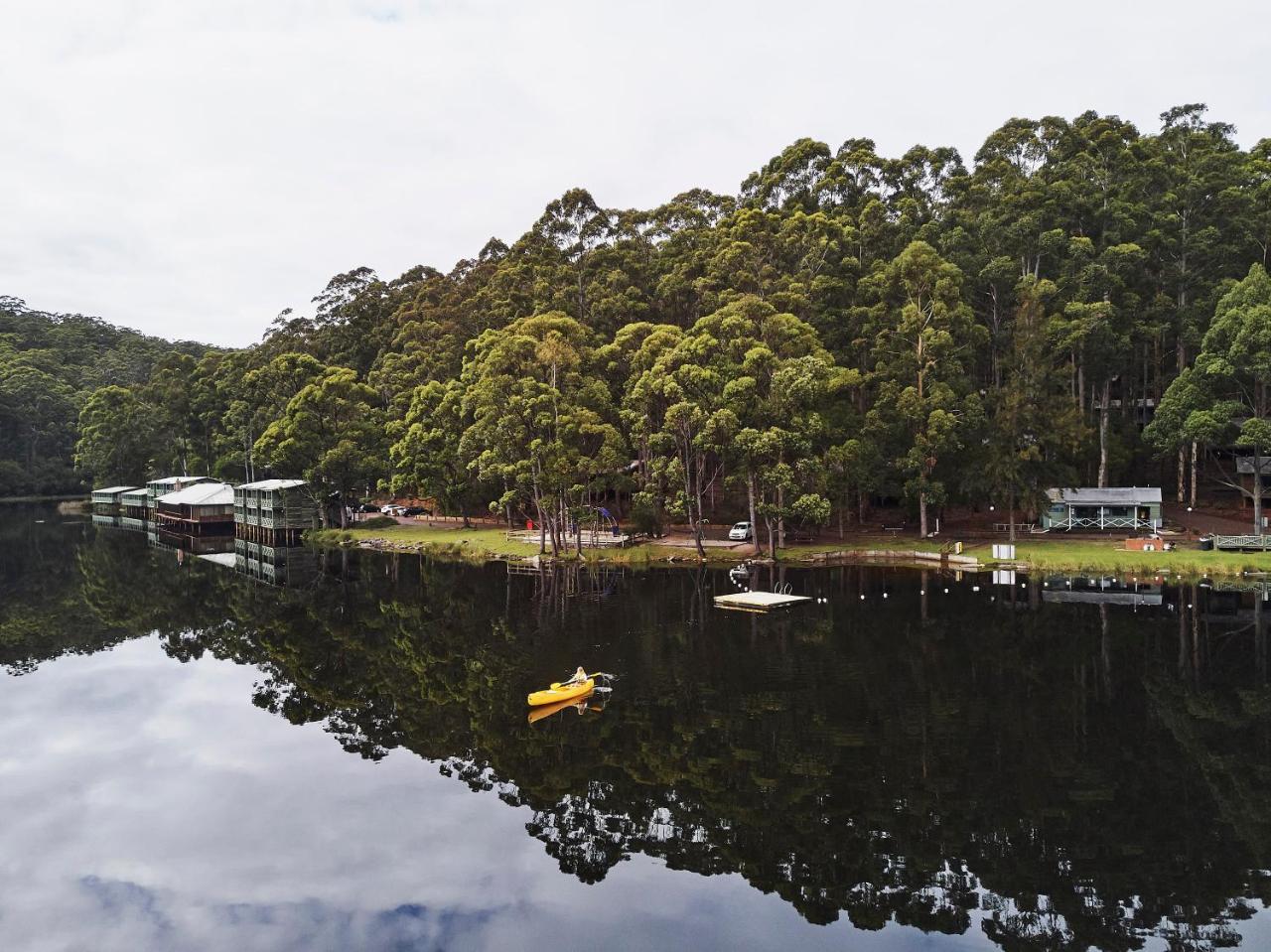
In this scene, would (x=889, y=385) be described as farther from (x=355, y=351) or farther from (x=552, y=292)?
(x=355, y=351)

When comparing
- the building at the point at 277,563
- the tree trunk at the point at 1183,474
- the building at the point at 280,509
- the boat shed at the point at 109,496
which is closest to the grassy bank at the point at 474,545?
the building at the point at 280,509

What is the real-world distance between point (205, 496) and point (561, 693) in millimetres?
72625

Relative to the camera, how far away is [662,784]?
18.9 metres

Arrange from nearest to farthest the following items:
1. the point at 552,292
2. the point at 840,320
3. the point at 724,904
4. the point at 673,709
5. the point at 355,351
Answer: the point at 724,904 → the point at 673,709 → the point at 840,320 → the point at 552,292 → the point at 355,351

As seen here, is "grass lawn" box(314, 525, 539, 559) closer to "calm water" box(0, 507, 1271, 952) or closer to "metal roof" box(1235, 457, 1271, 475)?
"calm water" box(0, 507, 1271, 952)

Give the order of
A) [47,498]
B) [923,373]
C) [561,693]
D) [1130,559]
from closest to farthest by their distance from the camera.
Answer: [561,693], [1130,559], [923,373], [47,498]

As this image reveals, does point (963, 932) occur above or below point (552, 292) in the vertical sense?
below

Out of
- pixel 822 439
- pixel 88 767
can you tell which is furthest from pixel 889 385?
pixel 88 767

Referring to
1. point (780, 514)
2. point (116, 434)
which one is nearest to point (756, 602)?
point (780, 514)

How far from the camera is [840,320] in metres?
60.4

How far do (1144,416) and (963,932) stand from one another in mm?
67366

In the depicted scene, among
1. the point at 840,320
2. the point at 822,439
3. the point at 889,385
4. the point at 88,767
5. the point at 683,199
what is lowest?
the point at 88,767

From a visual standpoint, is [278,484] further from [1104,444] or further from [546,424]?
[1104,444]

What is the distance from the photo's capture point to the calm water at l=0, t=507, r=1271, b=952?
1409 cm
